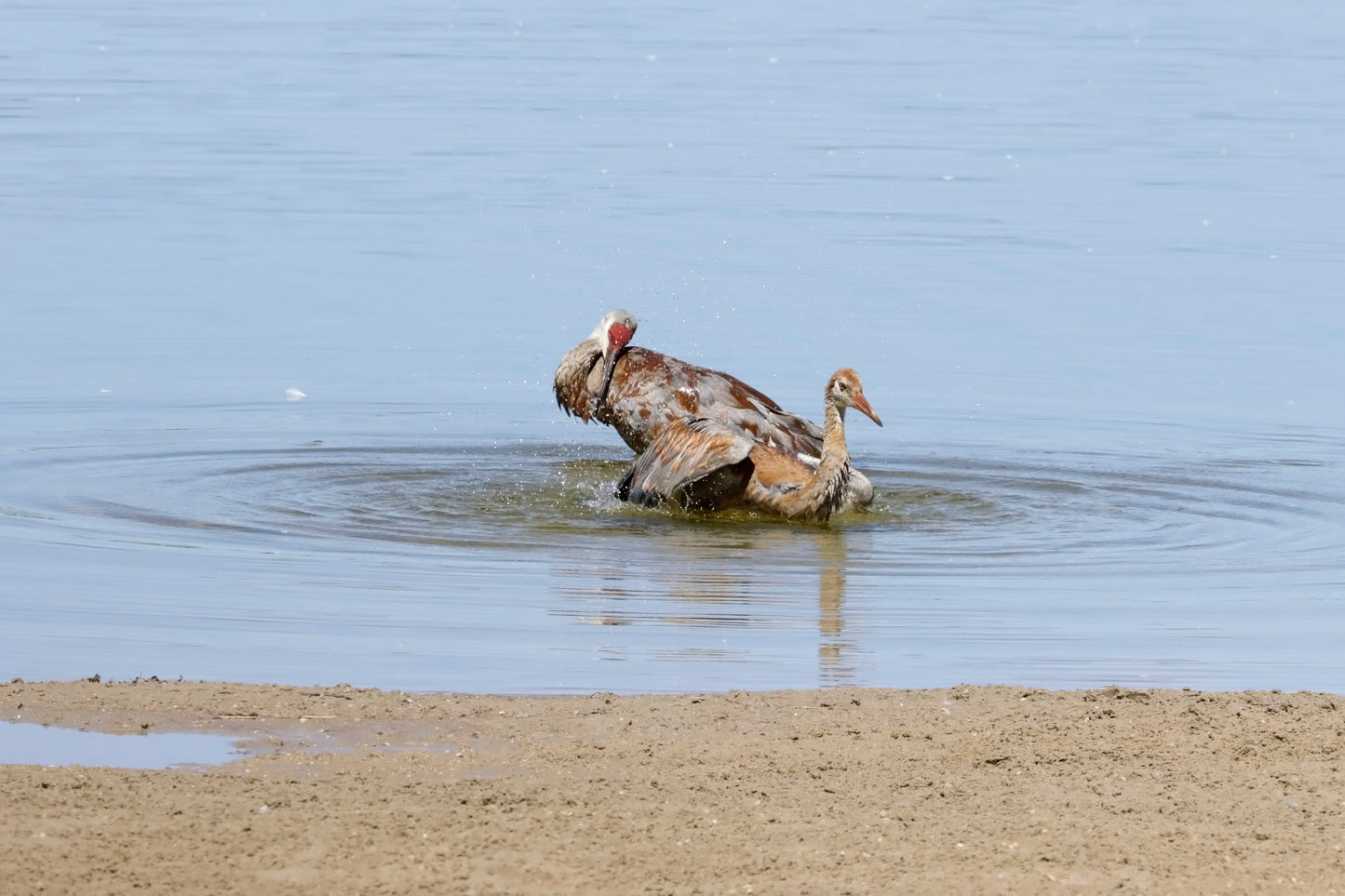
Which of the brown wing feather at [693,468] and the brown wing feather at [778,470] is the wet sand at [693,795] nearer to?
the brown wing feather at [693,468]

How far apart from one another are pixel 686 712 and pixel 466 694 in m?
0.81

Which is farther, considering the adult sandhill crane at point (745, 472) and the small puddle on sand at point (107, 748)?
the adult sandhill crane at point (745, 472)

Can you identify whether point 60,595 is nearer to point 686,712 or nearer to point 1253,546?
point 686,712

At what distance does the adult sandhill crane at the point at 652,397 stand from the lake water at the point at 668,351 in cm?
37

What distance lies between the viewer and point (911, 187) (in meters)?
25.1

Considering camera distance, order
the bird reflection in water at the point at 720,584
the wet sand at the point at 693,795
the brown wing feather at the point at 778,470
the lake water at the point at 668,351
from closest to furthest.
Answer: the wet sand at the point at 693,795, the bird reflection in water at the point at 720,584, the lake water at the point at 668,351, the brown wing feather at the point at 778,470

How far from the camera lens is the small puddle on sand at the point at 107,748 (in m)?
6.82

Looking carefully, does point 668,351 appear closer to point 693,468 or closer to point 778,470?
point 778,470

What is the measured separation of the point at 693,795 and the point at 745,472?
6324 millimetres

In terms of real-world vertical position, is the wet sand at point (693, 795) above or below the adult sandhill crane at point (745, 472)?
below

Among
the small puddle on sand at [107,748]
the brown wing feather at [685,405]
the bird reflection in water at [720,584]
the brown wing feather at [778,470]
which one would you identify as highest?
the brown wing feather at [685,405]

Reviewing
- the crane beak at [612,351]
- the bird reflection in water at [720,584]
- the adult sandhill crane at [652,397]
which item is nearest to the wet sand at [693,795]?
the bird reflection in water at [720,584]

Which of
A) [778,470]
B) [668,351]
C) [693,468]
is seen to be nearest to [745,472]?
[778,470]

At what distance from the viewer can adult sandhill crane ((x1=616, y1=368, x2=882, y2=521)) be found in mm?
12477
